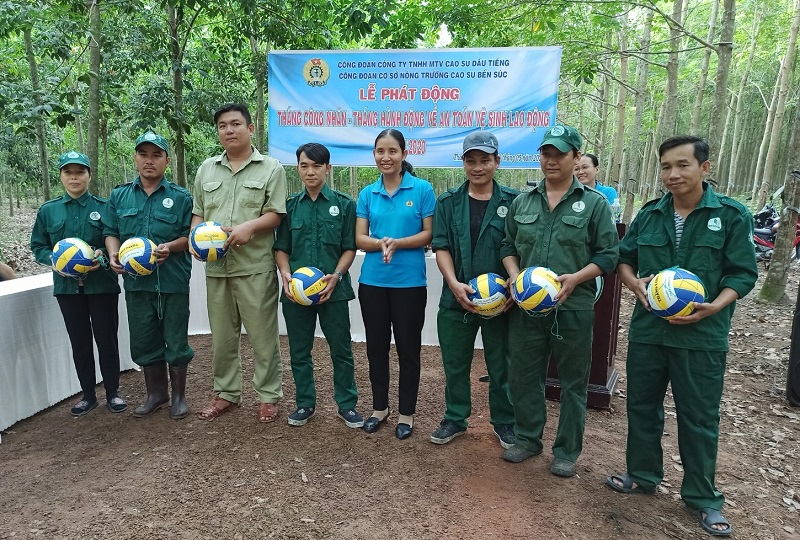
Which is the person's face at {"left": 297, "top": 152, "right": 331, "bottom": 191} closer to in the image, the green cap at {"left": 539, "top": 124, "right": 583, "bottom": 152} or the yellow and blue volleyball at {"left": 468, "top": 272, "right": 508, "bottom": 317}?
the yellow and blue volleyball at {"left": 468, "top": 272, "right": 508, "bottom": 317}

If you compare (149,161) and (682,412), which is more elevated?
(149,161)

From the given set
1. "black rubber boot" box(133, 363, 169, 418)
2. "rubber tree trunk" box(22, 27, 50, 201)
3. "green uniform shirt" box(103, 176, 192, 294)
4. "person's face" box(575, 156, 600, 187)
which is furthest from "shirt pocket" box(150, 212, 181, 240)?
"person's face" box(575, 156, 600, 187)

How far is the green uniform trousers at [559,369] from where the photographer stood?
2.94 metres

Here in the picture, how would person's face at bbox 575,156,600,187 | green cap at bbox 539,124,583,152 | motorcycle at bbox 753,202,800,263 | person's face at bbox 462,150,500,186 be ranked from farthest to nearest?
motorcycle at bbox 753,202,800,263
person's face at bbox 575,156,600,187
person's face at bbox 462,150,500,186
green cap at bbox 539,124,583,152

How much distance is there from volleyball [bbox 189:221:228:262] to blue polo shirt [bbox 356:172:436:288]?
3.18 ft

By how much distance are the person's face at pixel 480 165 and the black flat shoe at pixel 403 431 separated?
1729 millimetres

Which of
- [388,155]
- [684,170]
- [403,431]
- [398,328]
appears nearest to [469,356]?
[398,328]

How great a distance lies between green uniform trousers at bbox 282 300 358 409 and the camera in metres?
3.60

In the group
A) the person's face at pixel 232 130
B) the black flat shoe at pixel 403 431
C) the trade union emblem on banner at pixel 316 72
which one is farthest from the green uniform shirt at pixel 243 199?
the trade union emblem on banner at pixel 316 72

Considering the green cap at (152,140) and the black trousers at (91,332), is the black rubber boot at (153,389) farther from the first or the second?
the green cap at (152,140)

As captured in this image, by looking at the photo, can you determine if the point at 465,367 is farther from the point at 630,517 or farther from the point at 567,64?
the point at 567,64

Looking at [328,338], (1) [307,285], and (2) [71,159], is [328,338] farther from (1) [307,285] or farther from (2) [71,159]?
(2) [71,159]

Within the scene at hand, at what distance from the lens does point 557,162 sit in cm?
290

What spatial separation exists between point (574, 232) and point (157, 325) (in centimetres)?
301
